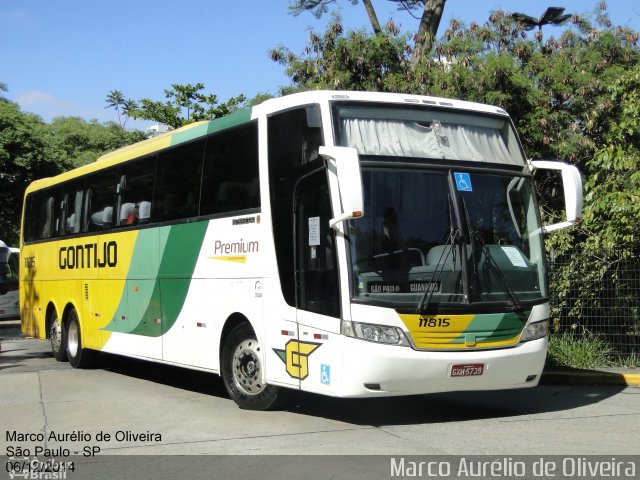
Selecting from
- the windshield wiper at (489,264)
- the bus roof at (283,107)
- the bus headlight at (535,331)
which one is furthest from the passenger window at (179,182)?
the bus headlight at (535,331)

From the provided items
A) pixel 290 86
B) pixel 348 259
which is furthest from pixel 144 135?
pixel 348 259

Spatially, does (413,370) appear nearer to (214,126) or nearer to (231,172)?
(231,172)

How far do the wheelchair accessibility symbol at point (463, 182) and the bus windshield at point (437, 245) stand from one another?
1 centimetres

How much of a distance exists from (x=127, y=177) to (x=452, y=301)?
6.79m

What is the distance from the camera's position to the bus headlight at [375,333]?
8141mm

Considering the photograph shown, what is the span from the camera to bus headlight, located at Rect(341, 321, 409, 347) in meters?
8.14

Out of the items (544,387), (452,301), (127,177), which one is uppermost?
(127,177)

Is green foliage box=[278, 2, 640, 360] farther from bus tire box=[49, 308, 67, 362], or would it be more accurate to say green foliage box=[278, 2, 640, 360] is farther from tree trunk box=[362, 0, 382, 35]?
bus tire box=[49, 308, 67, 362]

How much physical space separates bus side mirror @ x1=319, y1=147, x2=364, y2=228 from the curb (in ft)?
19.0

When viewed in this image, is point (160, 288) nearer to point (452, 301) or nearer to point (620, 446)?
point (452, 301)

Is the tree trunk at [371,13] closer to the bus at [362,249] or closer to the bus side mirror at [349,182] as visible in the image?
the bus at [362,249]

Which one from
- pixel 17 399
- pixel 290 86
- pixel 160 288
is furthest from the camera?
pixel 290 86

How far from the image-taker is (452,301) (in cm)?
843

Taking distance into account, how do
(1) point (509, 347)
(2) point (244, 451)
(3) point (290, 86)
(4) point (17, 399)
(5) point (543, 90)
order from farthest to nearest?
(3) point (290, 86) → (5) point (543, 90) → (4) point (17, 399) → (1) point (509, 347) → (2) point (244, 451)
